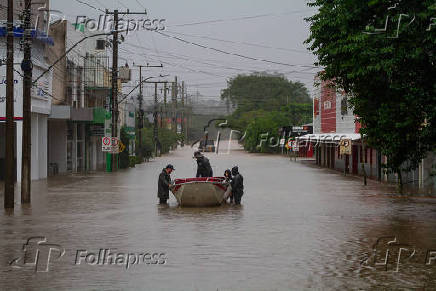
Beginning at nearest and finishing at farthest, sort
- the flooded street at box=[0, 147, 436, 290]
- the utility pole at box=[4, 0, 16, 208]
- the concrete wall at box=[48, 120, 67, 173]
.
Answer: the flooded street at box=[0, 147, 436, 290]
the utility pole at box=[4, 0, 16, 208]
the concrete wall at box=[48, 120, 67, 173]

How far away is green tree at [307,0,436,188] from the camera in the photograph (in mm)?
19453

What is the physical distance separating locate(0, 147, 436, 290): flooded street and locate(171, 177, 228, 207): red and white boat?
49cm

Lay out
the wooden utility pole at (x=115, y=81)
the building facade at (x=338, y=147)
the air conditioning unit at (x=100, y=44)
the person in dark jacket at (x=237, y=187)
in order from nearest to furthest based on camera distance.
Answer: the person in dark jacket at (x=237, y=187)
the building facade at (x=338, y=147)
the wooden utility pole at (x=115, y=81)
the air conditioning unit at (x=100, y=44)

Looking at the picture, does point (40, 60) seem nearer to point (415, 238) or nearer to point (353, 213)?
point (353, 213)

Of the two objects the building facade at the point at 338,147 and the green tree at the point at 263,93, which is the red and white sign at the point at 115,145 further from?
the green tree at the point at 263,93

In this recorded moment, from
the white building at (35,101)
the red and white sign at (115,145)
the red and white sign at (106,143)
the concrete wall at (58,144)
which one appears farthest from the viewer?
the concrete wall at (58,144)

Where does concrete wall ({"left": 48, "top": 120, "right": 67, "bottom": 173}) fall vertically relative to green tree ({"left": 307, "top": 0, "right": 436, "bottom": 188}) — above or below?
below

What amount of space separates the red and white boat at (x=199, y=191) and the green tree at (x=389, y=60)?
216 inches

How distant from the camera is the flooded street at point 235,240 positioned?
1230cm

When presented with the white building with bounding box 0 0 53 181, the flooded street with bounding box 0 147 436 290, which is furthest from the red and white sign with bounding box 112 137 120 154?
the flooded street with bounding box 0 147 436 290

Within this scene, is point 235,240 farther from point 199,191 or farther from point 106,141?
point 106,141

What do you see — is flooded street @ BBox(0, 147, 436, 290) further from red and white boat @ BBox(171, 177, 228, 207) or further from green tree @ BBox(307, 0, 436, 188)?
green tree @ BBox(307, 0, 436, 188)

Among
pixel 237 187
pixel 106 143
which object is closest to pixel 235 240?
pixel 237 187

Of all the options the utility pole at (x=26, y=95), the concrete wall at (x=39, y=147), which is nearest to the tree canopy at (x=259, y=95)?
the concrete wall at (x=39, y=147)
